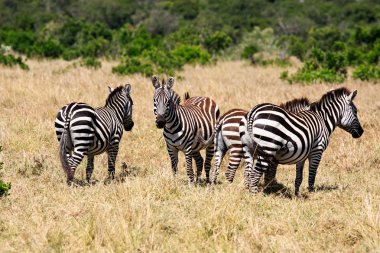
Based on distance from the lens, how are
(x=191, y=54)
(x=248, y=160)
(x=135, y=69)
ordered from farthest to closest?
(x=191, y=54) < (x=135, y=69) < (x=248, y=160)

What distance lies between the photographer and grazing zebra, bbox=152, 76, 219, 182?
7562mm

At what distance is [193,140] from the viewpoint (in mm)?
8023

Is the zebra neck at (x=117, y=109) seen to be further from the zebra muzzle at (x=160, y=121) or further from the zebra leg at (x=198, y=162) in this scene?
the zebra leg at (x=198, y=162)

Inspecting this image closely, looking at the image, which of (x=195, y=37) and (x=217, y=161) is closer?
(x=217, y=161)

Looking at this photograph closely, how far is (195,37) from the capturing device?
28672mm

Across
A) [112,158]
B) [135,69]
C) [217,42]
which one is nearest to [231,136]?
[112,158]

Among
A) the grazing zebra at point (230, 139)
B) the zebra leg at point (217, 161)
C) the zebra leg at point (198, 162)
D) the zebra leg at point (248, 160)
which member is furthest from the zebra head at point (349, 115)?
the zebra leg at point (198, 162)

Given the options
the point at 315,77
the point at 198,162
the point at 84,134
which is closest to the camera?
the point at 84,134

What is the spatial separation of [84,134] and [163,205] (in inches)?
65.2

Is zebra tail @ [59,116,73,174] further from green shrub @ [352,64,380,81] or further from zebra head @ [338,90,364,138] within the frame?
green shrub @ [352,64,380,81]

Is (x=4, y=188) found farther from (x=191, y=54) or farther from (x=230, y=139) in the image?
(x=191, y=54)

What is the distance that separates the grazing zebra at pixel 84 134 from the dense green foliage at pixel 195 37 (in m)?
8.72

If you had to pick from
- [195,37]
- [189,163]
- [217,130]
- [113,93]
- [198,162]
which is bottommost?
[198,162]

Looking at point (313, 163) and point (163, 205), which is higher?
point (313, 163)
